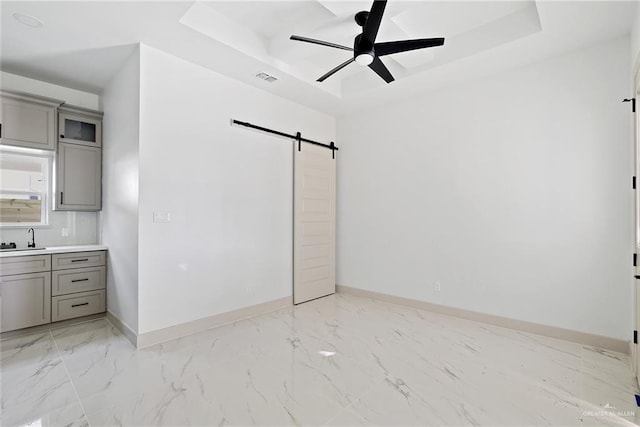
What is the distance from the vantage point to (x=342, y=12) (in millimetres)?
2904

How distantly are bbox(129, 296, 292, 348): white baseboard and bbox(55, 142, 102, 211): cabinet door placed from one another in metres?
1.59

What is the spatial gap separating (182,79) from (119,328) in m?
2.83

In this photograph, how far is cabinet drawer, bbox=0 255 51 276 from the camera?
10.7ft

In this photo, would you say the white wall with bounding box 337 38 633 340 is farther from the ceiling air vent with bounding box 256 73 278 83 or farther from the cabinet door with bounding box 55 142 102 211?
the cabinet door with bounding box 55 142 102 211

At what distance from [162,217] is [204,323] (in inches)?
50.2

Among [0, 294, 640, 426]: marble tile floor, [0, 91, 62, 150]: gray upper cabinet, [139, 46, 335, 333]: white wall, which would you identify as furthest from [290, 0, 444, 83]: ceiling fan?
[0, 91, 62, 150]: gray upper cabinet

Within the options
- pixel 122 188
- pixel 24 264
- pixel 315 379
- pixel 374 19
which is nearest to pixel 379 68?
pixel 374 19

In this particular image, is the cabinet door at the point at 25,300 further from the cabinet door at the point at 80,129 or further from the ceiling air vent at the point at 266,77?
the ceiling air vent at the point at 266,77

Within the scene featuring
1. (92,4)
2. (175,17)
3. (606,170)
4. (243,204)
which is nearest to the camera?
(92,4)

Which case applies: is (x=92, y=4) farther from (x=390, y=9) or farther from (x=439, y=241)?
(x=439, y=241)

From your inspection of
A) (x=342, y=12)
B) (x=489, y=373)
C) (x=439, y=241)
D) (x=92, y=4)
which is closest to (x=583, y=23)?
(x=342, y=12)

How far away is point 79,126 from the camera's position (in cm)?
403

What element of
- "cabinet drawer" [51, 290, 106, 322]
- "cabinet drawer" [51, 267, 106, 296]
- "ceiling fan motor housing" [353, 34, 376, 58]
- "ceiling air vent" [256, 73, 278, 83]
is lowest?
"cabinet drawer" [51, 290, 106, 322]

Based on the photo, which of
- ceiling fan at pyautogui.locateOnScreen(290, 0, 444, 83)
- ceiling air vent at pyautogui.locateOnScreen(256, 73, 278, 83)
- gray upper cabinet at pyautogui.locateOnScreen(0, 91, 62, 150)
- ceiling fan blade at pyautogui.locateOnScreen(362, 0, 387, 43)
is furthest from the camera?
ceiling air vent at pyautogui.locateOnScreen(256, 73, 278, 83)
